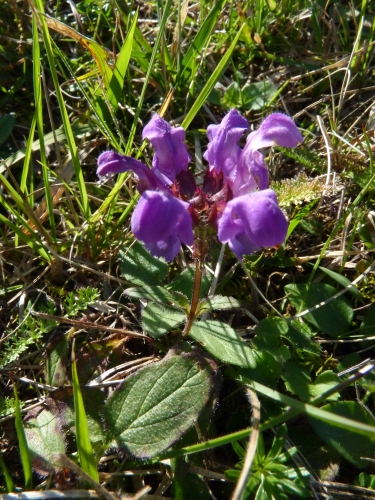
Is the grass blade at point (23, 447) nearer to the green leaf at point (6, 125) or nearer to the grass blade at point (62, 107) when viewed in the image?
the grass blade at point (62, 107)

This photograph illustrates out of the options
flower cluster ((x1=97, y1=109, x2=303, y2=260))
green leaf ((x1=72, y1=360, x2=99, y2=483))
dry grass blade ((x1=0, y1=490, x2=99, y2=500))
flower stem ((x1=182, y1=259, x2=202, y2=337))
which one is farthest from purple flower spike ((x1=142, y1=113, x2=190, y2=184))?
dry grass blade ((x1=0, y1=490, x2=99, y2=500))

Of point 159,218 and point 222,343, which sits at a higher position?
point 159,218

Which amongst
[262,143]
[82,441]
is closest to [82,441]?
[82,441]

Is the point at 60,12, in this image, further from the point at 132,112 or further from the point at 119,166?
the point at 119,166

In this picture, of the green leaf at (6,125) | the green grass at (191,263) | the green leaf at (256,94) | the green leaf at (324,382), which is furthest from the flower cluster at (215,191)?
the green leaf at (6,125)

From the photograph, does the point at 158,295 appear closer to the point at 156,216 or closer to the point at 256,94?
the point at 156,216

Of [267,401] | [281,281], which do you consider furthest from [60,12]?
[267,401]

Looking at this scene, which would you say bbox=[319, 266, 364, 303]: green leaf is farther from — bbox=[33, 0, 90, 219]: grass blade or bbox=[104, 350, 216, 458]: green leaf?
bbox=[33, 0, 90, 219]: grass blade
